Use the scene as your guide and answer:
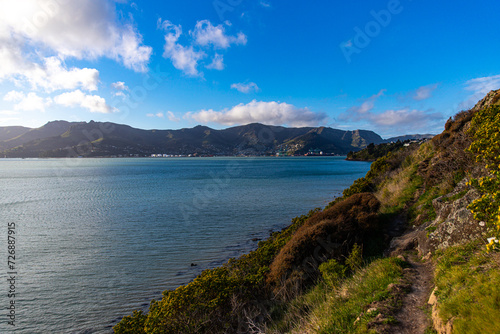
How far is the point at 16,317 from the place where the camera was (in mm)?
11219

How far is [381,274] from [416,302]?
5.81ft

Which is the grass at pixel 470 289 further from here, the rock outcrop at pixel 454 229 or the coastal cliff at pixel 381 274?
the rock outcrop at pixel 454 229

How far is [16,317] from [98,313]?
355cm

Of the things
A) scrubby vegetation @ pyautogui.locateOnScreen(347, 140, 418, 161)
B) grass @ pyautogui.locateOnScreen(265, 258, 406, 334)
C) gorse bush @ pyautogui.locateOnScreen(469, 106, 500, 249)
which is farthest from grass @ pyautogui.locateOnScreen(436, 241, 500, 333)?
scrubby vegetation @ pyautogui.locateOnScreen(347, 140, 418, 161)

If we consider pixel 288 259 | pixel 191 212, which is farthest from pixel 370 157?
pixel 288 259

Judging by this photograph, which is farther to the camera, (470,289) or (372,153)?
(372,153)

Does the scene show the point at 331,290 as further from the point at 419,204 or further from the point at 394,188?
the point at 394,188

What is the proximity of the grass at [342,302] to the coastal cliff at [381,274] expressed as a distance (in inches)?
1.4

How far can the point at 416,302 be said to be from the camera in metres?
5.89

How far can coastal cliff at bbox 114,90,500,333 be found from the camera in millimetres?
5117

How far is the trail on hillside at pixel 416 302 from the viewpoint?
5.11 metres

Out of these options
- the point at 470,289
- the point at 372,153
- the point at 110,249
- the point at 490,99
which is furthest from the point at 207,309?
the point at 372,153

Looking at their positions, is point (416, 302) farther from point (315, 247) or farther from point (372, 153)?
point (372, 153)

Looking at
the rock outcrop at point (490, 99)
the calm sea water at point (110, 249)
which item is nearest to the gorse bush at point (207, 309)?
the calm sea water at point (110, 249)
